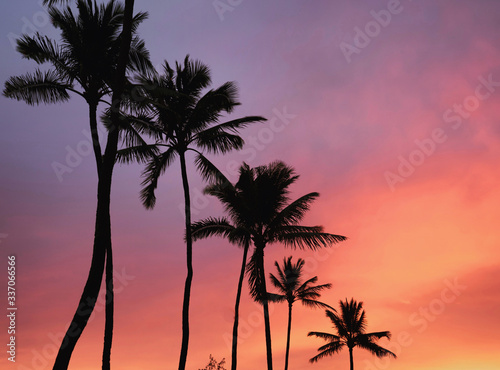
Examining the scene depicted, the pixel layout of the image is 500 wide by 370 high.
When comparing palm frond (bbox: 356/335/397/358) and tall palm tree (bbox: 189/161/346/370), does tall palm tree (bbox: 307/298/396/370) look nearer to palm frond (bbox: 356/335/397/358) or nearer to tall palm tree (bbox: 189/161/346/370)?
palm frond (bbox: 356/335/397/358)

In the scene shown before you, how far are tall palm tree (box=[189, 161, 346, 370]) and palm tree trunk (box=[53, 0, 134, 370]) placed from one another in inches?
448

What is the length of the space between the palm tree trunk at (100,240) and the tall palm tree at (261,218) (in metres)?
11.4

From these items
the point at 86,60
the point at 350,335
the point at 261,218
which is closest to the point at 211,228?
the point at 261,218

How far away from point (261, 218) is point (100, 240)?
13.4m

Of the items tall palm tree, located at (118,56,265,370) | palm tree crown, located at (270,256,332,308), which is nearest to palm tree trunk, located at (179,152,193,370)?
tall palm tree, located at (118,56,265,370)

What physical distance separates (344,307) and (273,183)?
26854mm

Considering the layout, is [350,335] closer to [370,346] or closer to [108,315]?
[370,346]

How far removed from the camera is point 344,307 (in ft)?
158

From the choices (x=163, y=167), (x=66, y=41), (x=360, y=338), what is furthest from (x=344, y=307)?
(x=66, y=41)

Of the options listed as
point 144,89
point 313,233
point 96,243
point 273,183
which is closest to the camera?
point 96,243

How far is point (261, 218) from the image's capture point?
79.7 feet

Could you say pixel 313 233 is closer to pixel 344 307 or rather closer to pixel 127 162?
pixel 127 162

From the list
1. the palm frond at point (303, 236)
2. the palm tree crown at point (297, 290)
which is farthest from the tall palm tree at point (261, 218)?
the palm tree crown at point (297, 290)

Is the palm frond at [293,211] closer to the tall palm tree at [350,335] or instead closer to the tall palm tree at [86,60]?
the tall palm tree at [86,60]
